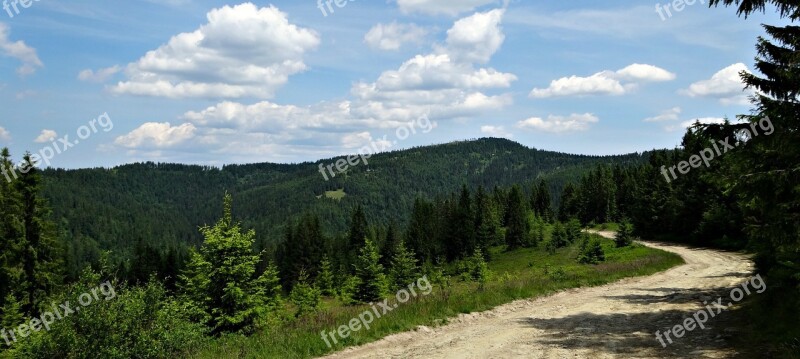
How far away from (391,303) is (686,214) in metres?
53.0

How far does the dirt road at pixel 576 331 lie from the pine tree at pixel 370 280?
765 inches

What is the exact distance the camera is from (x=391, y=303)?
1686cm

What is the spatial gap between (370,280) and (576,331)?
2571 cm

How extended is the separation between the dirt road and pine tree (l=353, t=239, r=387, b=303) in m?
19.4

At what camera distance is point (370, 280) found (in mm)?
36938

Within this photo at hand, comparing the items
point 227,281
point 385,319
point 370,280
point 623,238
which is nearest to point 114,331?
point 227,281

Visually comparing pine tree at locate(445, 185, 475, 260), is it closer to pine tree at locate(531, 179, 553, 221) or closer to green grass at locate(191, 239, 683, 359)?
pine tree at locate(531, 179, 553, 221)

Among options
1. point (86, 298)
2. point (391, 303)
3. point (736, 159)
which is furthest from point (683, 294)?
point (86, 298)

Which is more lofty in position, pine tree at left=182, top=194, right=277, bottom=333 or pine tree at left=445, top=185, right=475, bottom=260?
pine tree at left=182, top=194, right=277, bottom=333

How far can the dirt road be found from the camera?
34.7 feet

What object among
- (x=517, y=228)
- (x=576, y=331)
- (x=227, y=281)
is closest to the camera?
(x=576, y=331)

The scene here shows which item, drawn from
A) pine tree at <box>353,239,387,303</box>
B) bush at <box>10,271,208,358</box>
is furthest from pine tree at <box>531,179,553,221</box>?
bush at <box>10,271,208,358</box>

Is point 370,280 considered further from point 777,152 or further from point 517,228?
point 517,228

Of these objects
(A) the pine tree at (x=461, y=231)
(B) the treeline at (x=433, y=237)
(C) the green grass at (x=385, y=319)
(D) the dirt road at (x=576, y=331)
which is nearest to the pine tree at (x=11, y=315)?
(C) the green grass at (x=385, y=319)
